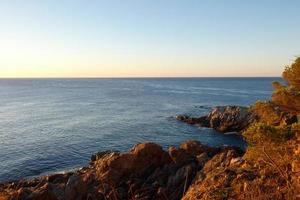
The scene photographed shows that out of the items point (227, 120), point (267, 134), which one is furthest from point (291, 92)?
point (227, 120)

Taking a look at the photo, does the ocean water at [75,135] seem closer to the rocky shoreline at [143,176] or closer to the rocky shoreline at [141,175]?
the rocky shoreline at [143,176]

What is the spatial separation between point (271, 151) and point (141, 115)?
56758mm

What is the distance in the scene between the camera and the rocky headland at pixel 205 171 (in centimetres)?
1222

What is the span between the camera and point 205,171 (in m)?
23.9

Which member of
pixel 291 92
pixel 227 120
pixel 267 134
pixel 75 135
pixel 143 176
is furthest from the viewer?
pixel 227 120

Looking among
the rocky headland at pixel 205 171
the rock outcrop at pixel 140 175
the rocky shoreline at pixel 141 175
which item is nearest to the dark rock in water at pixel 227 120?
the rocky headland at pixel 205 171

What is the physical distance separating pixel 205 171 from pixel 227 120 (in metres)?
35.9

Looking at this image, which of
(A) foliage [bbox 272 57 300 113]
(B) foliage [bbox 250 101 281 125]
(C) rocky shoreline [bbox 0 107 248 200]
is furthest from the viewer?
(C) rocky shoreline [bbox 0 107 248 200]

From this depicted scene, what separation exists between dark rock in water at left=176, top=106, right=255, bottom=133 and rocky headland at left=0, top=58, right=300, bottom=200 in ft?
64.9

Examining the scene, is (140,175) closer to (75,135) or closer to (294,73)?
(294,73)

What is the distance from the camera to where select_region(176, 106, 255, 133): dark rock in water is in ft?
185

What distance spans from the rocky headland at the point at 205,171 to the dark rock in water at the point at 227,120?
64.9 ft

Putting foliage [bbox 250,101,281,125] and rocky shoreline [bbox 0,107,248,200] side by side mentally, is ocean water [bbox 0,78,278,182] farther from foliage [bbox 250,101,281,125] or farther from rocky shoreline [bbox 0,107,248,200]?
foliage [bbox 250,101,281,125]

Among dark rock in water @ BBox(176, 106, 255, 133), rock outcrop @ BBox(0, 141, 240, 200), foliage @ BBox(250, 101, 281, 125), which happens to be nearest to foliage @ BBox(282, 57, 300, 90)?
foliage @ BBox(250, 101, 281, 125)
